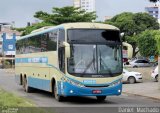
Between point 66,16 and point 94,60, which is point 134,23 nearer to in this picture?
point 66,16

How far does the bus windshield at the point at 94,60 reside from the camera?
20406 mm

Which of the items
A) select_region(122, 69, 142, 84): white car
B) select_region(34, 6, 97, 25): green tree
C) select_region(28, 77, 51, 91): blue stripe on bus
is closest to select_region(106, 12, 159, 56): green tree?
select_region(34, 6, 97, 25): green tree

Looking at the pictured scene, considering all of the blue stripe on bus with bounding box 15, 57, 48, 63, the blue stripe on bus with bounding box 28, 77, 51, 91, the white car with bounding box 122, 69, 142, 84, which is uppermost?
the blue stripe on bus with bounding box 15, 57, 48, 63

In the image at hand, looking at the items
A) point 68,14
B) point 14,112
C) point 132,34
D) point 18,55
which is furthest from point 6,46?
point 14,112

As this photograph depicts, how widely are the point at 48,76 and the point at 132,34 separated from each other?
5566cm

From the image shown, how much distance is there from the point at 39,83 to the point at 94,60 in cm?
582

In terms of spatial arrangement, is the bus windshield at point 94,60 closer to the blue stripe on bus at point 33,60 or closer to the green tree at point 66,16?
the blue stripe on bus at point 33,60

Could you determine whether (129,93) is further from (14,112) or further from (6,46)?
(6,46)

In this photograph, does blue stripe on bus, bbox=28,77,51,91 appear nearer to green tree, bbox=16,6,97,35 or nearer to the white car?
the white car

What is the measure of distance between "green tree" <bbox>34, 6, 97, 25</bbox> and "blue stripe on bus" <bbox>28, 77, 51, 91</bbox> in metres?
42.1

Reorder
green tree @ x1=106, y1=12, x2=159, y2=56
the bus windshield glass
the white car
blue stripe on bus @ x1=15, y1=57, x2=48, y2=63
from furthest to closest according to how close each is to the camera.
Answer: green tree @ x1=106, y1=12, x2=159, y2=56
the white car
blue stripe on bus @ x1=15, y1=57, x2=48, y2=63
the bus windshield glass

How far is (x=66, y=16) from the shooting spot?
70625 millimetres

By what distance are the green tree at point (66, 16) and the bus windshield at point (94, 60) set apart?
48480mm

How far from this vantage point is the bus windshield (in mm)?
20406
